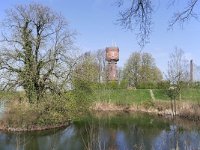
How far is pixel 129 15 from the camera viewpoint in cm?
505

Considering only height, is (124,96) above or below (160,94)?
below

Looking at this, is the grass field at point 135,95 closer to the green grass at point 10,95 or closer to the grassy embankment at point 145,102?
the grassy embankment at point 145,102

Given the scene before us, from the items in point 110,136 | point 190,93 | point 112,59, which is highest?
point 112,59

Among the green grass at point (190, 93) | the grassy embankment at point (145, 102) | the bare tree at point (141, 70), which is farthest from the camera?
the bare tree at point (141, 70)

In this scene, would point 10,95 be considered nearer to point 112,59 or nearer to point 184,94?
point 184,94

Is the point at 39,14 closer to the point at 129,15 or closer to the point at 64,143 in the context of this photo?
the point at 64,143

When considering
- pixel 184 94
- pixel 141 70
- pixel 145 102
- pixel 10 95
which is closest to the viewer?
pixel 10 95

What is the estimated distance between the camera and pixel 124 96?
41469 millimetres

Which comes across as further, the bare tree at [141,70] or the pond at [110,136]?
the bare tree at [141,70]

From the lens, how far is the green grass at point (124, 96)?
1504 inches

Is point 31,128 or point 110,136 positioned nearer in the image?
point 110,136

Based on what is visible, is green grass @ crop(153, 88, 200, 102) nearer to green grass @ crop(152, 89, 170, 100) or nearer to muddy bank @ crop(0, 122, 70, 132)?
green grass @ crop(152, 89, 170, 100)

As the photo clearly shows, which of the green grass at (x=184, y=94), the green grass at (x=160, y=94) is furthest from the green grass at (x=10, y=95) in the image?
the green grass at (x=160, y=94)

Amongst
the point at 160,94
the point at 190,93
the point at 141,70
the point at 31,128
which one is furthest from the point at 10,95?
the point at 141,70
